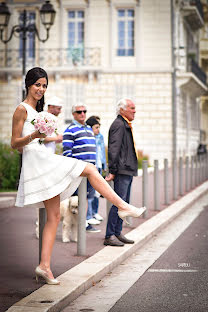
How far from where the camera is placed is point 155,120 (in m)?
36.1

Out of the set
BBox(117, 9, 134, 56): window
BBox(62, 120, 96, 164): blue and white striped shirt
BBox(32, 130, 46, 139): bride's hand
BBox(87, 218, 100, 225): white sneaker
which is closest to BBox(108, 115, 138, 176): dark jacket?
BBox(62, 120, 96, 164): blue and white striped shirt

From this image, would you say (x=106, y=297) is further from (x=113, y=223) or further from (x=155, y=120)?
(x=155, y=120)

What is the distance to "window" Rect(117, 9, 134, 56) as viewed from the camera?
119 feet

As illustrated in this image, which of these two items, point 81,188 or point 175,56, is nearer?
point 81,188

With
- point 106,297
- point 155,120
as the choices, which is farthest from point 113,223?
point 155,120

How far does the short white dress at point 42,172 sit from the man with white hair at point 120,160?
109 inches

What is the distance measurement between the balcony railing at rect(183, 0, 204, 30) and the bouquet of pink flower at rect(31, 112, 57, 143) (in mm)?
34038

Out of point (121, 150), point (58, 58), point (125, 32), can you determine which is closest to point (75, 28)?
point (58, 58)

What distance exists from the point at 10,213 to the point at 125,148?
5.13m

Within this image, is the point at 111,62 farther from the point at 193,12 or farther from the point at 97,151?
the point at 97,151

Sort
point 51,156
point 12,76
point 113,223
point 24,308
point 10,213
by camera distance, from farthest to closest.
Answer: point 12,76
point 10,213
point 113,223
point 51,156
point 24,308

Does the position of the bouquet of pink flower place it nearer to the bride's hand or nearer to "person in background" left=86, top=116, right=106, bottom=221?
the bride's hand

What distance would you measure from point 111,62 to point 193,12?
6.50 metres

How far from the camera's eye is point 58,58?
118ft
